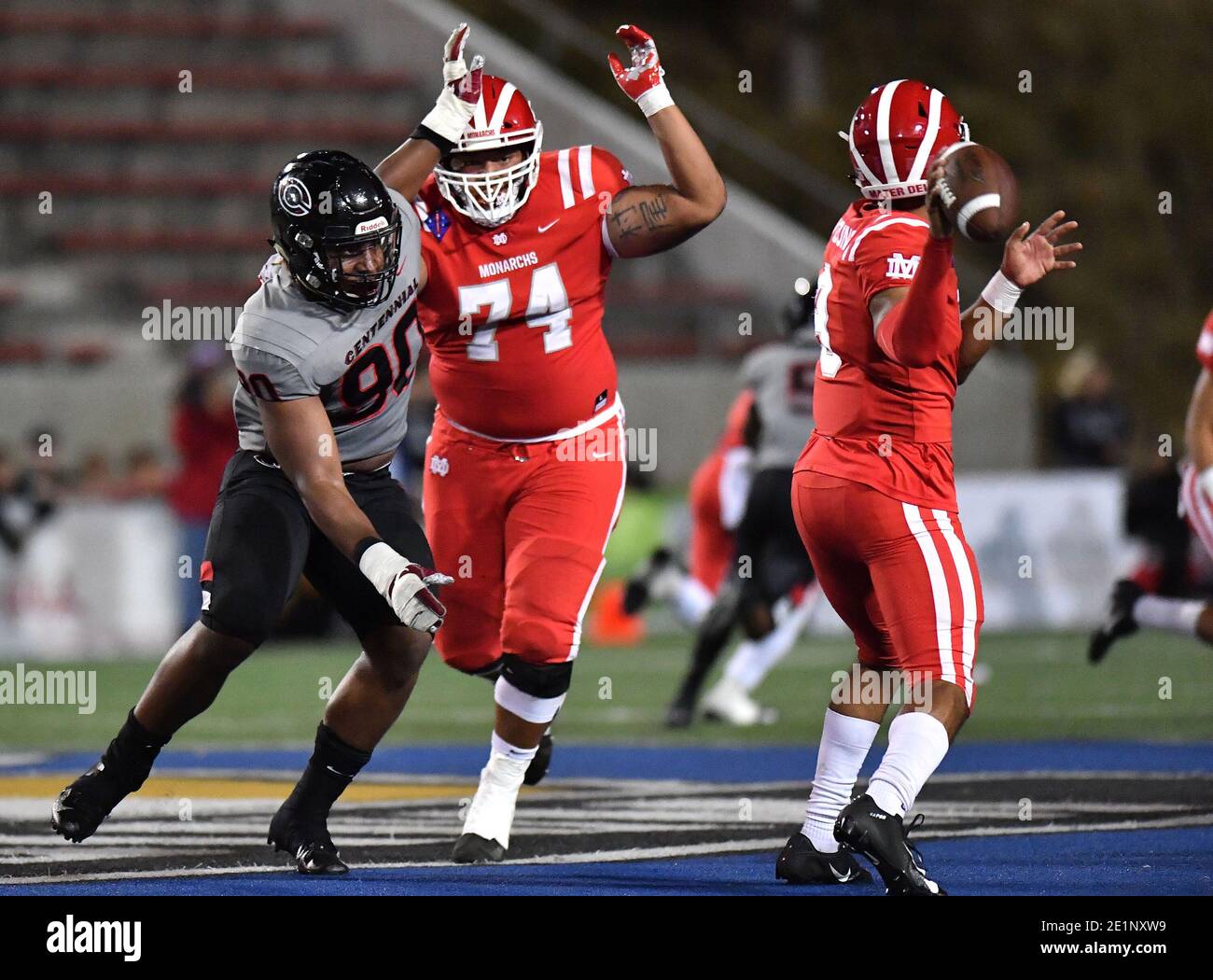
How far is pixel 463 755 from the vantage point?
7938 millimetres

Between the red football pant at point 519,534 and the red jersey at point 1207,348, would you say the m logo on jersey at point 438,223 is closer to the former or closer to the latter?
the red football pant at point 519,534

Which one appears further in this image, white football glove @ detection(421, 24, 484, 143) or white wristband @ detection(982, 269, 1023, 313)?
white football glove @ detection(421, 24, 484, 143)

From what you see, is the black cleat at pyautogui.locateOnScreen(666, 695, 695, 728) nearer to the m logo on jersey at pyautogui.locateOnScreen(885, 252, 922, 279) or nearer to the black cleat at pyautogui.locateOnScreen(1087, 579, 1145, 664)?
the black cleat at pyautogui.locateOnScreen(1087, 579, 1145, 664)

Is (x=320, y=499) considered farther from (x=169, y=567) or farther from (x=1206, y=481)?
(x=169, y=567)

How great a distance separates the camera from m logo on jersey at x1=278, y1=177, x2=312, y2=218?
4.82 meters

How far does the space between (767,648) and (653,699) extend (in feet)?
4.55

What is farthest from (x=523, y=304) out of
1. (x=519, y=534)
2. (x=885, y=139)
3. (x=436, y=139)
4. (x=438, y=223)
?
(x=885, y=139)

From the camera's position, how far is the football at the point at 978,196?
4086mm

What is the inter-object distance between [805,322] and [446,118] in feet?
10.6

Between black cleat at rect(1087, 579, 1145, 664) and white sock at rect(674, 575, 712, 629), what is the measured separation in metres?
2.64

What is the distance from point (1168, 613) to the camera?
25.0ft

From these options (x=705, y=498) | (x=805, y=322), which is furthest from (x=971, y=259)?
(x=805, y=322)

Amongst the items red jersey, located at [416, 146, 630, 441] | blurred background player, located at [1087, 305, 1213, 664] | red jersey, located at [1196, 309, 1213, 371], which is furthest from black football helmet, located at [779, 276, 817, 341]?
red jersey, located at [416, 146, 630, 441]

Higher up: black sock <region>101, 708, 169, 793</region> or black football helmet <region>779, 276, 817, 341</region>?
black football helmet <region>779, 276, 817, 341</region>
